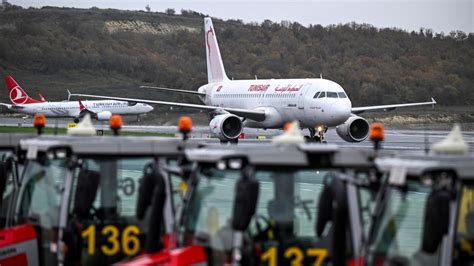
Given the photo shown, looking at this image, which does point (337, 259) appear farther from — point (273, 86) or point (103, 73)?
point (103, 73)

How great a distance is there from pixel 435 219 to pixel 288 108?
39.7 meters

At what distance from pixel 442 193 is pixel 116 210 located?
357 cm

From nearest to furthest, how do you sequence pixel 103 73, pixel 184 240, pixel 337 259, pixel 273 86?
pixel 337 259 < pixel 184 240 < pixel 273 86 < pixel 103 73

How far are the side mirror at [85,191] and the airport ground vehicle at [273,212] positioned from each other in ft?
3.29

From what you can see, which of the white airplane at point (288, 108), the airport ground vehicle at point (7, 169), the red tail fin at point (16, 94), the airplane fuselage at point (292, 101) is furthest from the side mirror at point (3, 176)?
the red tail fin at point (16, 94)

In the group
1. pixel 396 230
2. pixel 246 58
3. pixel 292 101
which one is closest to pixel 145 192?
pixel 396 230

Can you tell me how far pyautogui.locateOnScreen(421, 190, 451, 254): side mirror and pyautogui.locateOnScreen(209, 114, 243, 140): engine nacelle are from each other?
1444 inches

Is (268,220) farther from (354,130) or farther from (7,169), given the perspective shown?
(354,130)

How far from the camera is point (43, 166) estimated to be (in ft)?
30.6

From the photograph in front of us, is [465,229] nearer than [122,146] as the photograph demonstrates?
Yes

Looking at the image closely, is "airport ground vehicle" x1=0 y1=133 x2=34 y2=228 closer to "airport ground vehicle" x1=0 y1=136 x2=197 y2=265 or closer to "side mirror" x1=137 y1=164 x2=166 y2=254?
"airport ground vehicle" x1=0 y1=136 x2=197 y2=265

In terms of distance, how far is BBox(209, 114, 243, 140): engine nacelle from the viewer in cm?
4319

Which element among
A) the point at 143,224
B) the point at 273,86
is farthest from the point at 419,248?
the point at 273,86

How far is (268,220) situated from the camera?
754cm
